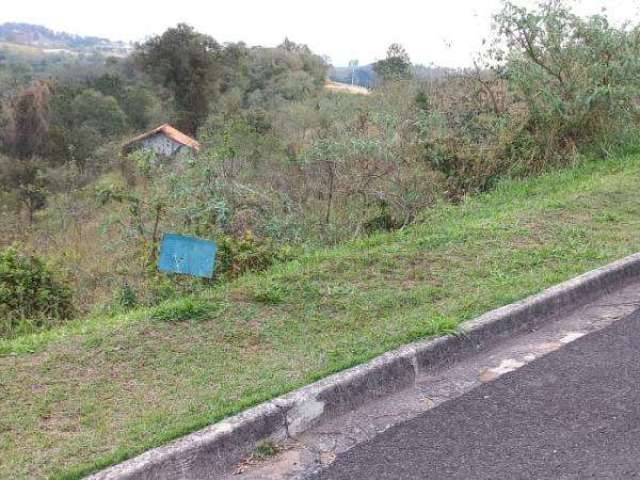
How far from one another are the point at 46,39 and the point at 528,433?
136552 millimetres

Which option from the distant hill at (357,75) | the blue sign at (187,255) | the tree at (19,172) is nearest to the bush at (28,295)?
the blue sign at (187,255)

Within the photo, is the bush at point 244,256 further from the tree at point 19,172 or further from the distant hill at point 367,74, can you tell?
the tree at point 19,172

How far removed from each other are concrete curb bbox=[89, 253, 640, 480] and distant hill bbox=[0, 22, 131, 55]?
109024 mm

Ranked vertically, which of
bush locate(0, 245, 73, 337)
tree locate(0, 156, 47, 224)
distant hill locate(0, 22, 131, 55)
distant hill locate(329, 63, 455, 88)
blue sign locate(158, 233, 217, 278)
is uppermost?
distant hill locate(0, 22, 131, 55)

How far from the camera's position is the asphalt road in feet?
9.68

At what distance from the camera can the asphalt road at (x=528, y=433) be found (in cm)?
295

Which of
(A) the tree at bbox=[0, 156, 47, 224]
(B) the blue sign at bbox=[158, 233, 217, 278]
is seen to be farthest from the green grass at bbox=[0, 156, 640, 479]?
(A) the tree at bbox=[0, 156, 47, 224]

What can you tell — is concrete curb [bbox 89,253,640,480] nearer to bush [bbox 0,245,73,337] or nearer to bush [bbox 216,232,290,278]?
bush [bbox 216,232,290,278]

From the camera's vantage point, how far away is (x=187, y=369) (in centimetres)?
392

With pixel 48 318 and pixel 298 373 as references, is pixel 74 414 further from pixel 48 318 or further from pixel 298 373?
pixel 48 318

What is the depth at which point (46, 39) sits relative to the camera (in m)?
125

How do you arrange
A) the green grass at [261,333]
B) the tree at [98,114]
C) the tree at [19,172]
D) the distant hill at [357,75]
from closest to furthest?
the green grass at [261,333] → the tree at [19,172] → the distant hill at [357,75] → the tree at [98,114]

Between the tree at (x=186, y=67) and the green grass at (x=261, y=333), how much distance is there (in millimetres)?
32162

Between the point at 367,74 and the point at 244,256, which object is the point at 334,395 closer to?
the point at 244,256
